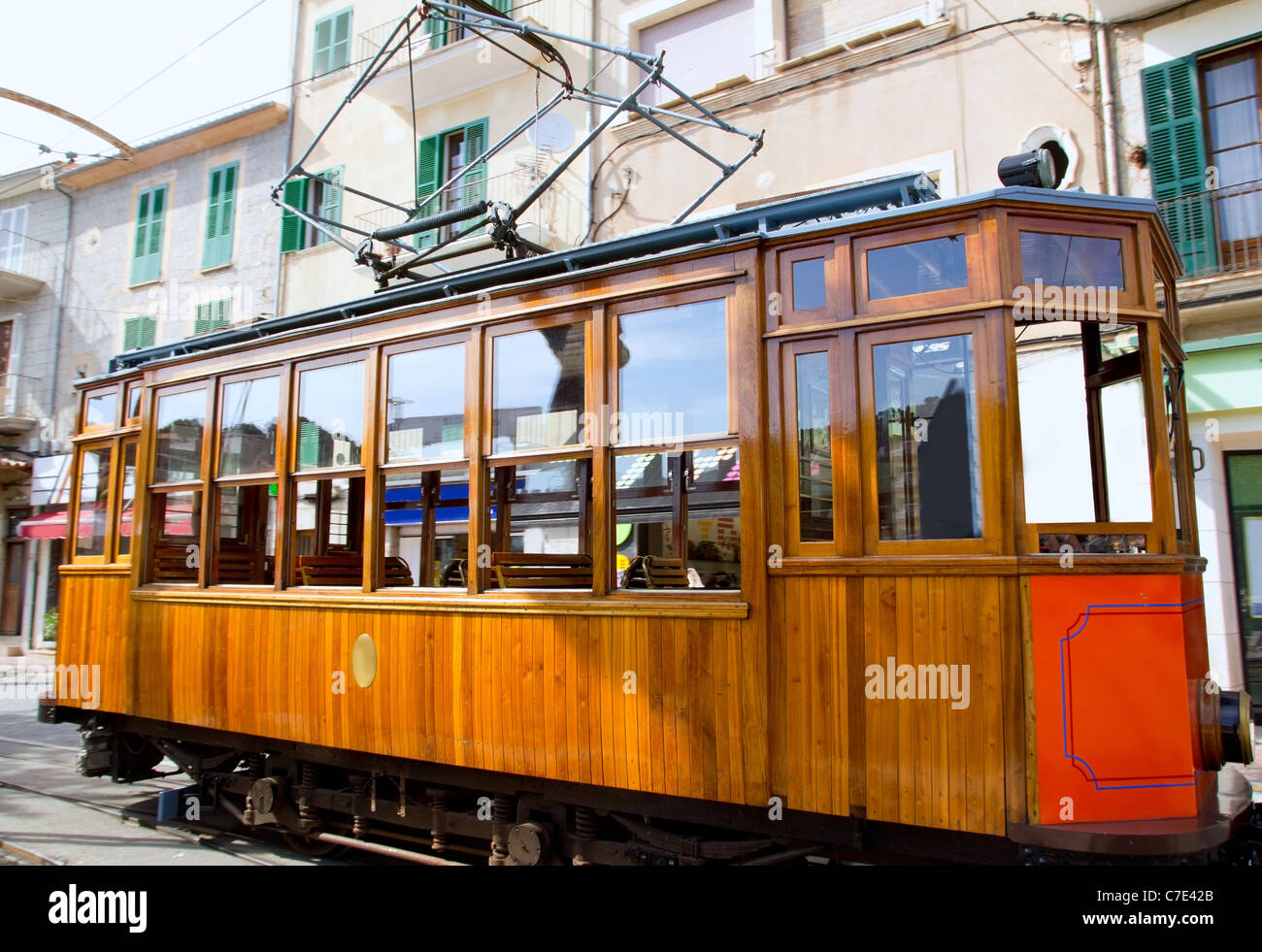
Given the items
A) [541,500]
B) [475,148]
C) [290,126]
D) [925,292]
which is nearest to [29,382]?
[290,126]

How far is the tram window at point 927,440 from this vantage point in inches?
133

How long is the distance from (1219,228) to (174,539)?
946cm

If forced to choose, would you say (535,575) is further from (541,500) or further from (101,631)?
(101,631)

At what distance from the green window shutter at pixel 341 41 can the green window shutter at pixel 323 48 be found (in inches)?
2.7

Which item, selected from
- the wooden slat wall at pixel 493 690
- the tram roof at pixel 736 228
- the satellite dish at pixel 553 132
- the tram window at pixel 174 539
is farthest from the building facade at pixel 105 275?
the tram roof at pixel 736 228

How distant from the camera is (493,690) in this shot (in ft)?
14.1

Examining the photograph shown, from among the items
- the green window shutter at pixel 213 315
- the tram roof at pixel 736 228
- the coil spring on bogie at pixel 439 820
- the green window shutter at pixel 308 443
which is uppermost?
the green window shutter at pixel 213 315

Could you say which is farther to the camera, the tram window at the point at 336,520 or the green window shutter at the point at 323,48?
the green window shutter at the point at 323,48

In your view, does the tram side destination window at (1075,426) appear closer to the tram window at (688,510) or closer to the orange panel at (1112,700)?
the orange panel at (1112,700)

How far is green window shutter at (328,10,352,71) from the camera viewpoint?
15852 millimetres

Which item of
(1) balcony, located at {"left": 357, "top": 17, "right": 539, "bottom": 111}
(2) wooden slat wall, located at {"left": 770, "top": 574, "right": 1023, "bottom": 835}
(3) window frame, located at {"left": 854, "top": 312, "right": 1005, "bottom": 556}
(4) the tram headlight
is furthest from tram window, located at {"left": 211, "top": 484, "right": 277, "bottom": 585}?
(1) balcony, located at {"left": 357, "top": 17, "right": 539, "bottom": 111}

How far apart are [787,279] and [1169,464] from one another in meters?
1.64

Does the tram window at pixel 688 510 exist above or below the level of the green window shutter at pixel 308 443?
below
